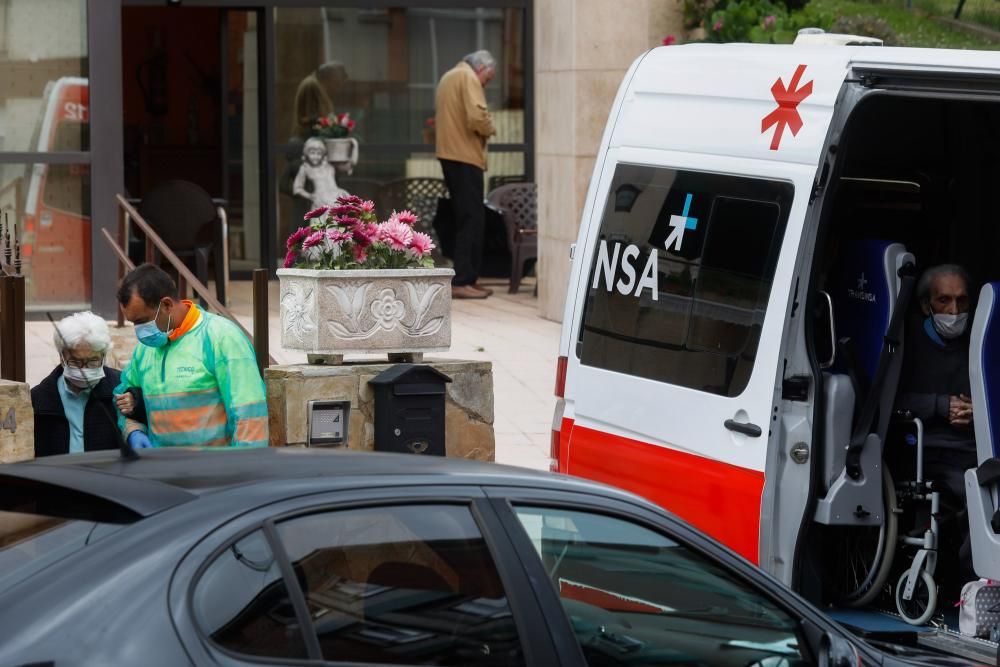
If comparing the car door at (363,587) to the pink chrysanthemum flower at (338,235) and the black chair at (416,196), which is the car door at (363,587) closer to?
the pink chrysanthemum flower at (338,235)

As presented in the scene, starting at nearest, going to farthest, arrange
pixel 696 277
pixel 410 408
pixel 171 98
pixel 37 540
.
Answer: pixel 37 540 < pixel 696 277 < pixel 410 408 < pixel 171 98

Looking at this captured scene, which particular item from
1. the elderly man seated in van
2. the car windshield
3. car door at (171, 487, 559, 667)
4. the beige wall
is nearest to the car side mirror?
car door at (171, 487, 559, 667)

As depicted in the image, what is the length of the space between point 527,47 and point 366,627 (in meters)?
16.1

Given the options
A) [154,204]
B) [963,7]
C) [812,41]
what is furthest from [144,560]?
[963,7]

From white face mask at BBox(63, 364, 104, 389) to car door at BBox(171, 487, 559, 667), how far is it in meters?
3.74

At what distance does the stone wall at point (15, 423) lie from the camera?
7902mm

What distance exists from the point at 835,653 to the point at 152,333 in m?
3.59

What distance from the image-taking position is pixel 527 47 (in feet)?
63.3

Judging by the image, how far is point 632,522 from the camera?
402cm

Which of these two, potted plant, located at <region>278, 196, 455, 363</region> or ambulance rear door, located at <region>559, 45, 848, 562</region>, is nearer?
ambulance rear door, located at <region>559, 45, 848, 562</region>

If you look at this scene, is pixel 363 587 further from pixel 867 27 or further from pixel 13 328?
pixel 867 27

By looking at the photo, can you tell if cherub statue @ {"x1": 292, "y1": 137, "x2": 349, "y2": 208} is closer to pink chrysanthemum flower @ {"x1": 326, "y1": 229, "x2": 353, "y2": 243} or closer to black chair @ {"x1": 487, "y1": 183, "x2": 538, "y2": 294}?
black chair @ {"x1": 487, "y1": 183, "x2": 538, "y2": 294}

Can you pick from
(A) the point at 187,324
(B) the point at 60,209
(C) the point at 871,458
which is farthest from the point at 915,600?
(B) the point at 60,209

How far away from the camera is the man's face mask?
678cm
